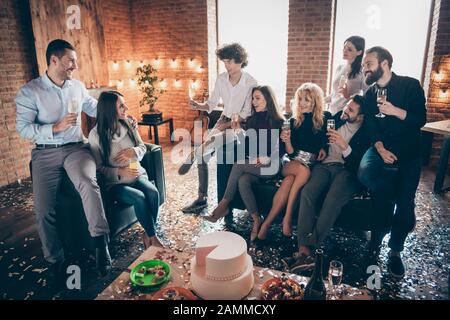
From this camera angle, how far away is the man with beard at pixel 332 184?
8.65 feet

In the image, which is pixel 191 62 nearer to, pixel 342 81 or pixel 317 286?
pixel 342 81

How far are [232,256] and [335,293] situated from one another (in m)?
0.54

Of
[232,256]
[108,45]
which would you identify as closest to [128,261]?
[232,256]

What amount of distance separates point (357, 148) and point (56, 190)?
2.44 meters

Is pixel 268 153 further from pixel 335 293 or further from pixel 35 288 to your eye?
pixel 35 288

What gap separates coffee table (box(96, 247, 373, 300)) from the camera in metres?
1.65

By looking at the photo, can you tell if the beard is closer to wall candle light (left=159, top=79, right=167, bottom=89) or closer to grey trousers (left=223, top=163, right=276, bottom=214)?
grey trousers (left=223, top=163, right=276, bottom=214)

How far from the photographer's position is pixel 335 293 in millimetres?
1655

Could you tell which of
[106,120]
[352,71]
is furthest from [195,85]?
[106,120]

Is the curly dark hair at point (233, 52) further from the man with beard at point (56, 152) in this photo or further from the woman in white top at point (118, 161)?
the man with beard at point (56, 152)

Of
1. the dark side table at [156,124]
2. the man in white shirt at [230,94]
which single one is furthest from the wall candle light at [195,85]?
the man in white shirt at [230,94]

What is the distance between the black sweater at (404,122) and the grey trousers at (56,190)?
7.32 feet

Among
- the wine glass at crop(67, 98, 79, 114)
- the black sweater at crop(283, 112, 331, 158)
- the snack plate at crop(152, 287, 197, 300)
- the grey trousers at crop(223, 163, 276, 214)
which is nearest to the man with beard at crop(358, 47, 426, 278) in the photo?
the black sweater at crop(283, 112, 331, 158)

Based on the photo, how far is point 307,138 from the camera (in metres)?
2.99
